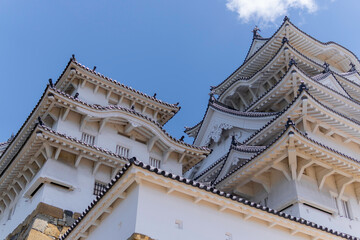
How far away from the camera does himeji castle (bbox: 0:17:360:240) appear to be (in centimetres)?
1075

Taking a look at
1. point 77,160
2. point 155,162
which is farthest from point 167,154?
point 77,160

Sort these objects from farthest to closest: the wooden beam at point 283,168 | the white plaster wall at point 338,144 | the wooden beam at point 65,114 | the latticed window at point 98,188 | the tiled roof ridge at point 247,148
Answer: the white plaster wall at point 338,144
the wooden beam at point 65,114
the tiled roof ridge at point 247,148
the latticed window at point 98,188
the wooden beam at point 283,168

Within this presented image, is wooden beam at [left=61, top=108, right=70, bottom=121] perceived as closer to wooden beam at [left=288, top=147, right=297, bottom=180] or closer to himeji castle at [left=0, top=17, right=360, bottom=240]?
himeji castle at [left=0, top=17, right=360, bottom=240]

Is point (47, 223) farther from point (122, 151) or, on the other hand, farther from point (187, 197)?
point (187, 197)

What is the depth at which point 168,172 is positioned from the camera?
12.5m

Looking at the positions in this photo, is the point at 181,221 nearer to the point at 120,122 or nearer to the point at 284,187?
the point at 284,187

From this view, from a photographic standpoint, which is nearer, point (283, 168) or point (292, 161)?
point (292, 161)

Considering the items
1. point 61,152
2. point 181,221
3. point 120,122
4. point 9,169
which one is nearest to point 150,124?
point 120,122

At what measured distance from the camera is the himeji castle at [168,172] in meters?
10.8

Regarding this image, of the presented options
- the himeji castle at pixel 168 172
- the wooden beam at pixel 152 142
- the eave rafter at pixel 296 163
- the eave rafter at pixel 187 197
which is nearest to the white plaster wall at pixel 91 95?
the himeji castle at pixel 168 172

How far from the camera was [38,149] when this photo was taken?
18.2 metres

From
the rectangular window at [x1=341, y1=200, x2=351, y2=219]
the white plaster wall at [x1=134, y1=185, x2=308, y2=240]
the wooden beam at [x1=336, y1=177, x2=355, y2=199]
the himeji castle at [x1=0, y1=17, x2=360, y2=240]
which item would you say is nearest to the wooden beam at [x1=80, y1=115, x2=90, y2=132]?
the himeji castle at [x1=0, y1=17, x2=360, y2=240]

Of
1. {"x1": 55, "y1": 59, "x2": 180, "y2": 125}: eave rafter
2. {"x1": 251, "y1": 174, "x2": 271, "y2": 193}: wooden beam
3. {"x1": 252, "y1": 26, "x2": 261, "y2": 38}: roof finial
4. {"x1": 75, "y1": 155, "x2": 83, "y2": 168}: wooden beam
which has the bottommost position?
{"x1": 251, "y1": 174, "x2": 271, "y2": 193}: wooden beam

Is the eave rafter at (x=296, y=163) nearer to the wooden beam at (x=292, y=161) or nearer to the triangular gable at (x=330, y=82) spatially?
the wooden beam at (x=292, y=161)
